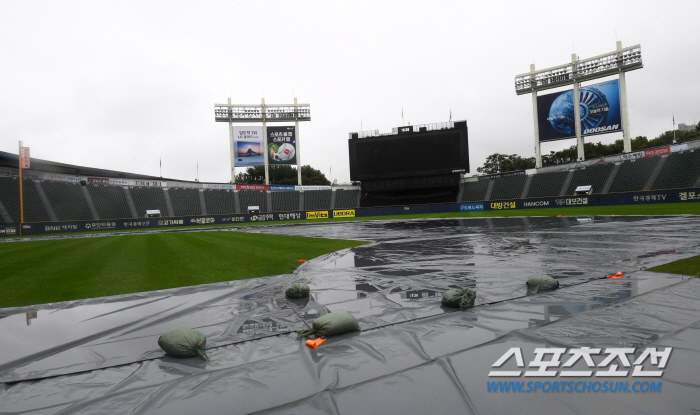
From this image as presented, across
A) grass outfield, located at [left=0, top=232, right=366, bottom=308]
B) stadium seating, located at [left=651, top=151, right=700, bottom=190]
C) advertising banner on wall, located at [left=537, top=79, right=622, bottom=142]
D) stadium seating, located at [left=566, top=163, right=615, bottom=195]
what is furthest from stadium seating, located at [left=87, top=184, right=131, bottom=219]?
stadium seating, located at [left=651, top=151, right=700, bottom=190]

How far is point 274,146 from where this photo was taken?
53406 millimetres

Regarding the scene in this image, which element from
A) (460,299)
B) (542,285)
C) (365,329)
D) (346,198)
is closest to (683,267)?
(542,285)

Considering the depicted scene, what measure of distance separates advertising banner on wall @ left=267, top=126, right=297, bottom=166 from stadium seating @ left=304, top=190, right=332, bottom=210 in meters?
5.79

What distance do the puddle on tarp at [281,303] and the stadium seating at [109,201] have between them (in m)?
42.1

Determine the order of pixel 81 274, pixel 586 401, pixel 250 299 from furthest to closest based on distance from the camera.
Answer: pixel 81 274 → pixel 250 299 → pixel 586 401

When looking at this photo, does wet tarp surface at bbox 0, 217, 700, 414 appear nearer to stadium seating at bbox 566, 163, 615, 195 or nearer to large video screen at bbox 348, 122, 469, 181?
large video screen at bbox 348, 122, 469, 181

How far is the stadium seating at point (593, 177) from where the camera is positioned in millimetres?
40344

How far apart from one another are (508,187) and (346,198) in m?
24.0

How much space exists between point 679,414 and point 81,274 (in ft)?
36.9

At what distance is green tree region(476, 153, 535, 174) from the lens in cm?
9405

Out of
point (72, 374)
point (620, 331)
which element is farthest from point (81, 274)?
point (620, 331)

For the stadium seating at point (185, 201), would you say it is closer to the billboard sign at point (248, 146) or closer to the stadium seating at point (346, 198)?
the billboard sign at point (248, 146)

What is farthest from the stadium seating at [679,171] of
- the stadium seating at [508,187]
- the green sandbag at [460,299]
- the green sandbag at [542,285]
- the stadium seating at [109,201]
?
the stadium seating at [109,201]

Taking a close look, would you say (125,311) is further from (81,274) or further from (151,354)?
(81,274)
